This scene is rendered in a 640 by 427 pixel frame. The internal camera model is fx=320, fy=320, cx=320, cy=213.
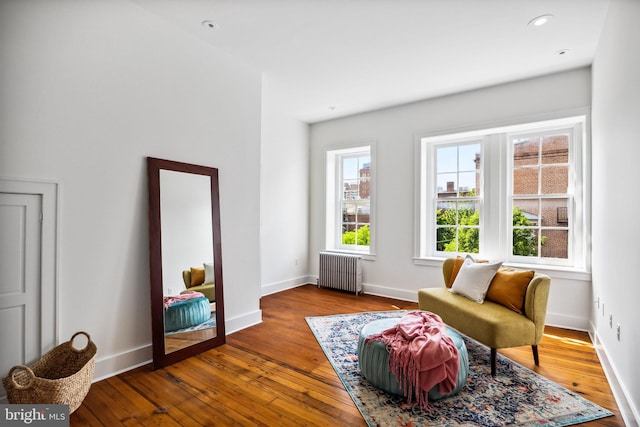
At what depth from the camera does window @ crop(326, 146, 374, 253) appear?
17.2 feet

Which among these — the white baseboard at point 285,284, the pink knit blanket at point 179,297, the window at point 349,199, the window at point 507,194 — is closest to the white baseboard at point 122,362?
the pink knit blanket at point 179,297

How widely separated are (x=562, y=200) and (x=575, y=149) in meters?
0.59

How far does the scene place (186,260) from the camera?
2.88 m

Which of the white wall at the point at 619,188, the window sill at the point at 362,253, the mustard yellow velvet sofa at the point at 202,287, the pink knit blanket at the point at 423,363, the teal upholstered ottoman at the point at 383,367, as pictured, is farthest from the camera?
the window sill at the point at 362,253

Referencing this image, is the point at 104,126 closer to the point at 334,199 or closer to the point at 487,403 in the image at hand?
the point at 487,403

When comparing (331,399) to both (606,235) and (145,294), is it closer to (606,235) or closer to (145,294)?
(145,294)

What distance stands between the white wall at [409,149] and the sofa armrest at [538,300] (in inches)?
50.3

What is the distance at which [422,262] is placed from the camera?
441 centimetres

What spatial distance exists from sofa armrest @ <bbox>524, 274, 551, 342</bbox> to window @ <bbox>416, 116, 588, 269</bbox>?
1.38m

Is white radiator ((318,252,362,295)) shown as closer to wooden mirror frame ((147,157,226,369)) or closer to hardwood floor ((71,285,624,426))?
hardwood floor ((71,285,624,426))

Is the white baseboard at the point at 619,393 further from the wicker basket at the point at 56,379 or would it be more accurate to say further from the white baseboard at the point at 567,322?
the wicker basket at the point at 56,379

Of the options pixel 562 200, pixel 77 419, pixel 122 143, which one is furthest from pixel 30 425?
pixel 562 200

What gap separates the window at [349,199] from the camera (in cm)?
525

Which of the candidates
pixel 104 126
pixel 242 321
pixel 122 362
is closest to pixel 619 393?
pixel 242 321
